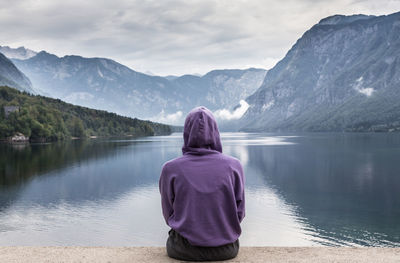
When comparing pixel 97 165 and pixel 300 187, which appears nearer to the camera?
pixel 300 187

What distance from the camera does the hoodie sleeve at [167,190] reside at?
9.25 metres

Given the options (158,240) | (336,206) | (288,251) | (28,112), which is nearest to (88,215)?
(158,240)

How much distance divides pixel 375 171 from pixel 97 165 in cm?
5029

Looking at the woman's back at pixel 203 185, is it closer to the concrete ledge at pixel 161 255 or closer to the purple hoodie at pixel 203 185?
the purple hoodie at pixel 203 185

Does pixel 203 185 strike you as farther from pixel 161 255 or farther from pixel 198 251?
pixel 161 255

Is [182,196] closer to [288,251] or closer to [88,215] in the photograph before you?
[288,251]

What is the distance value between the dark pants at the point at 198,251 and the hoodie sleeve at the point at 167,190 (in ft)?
1.79

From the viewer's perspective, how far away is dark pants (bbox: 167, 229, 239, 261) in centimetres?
947

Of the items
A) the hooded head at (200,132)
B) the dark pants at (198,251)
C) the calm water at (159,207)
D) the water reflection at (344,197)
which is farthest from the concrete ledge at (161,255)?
the water reflection at (344,197)

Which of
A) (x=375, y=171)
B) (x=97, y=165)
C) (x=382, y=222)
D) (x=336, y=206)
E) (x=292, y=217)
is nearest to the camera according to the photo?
(x=382, y=222)

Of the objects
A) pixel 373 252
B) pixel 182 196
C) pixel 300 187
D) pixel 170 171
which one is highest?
pixel 170 171

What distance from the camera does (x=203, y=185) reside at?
356 inches

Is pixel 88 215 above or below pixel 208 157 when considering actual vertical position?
below

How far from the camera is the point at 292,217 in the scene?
1383 inches
